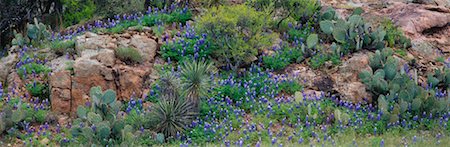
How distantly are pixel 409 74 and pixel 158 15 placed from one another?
5186 millimetres

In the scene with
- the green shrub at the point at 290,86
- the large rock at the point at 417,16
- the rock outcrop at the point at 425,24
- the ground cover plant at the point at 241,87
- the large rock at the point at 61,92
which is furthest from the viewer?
the large rock at the point at 417,16

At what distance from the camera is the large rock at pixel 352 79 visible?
40.1 feet

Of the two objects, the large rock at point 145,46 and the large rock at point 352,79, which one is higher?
the large rock at point 145,46

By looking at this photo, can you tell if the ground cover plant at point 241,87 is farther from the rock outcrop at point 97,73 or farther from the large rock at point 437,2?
the large rock at point 437,2

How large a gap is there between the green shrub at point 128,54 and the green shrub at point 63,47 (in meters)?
1.06

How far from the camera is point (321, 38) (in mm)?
13969

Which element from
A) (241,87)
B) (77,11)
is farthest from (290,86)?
(77,11)

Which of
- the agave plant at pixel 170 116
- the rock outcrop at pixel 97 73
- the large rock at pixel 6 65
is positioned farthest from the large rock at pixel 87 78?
→ the large rock at pixel 6 65

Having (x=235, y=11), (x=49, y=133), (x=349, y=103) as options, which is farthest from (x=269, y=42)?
(x=49, y=133)

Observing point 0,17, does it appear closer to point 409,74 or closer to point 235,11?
point 235,11

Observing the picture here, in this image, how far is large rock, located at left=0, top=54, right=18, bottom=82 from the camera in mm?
12570

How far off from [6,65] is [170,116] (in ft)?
12.5

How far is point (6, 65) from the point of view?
12820 mm

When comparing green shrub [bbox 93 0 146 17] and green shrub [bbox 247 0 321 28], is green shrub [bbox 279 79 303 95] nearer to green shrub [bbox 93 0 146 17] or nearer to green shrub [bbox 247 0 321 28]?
green shrub [bbox 247 0 321 28]
